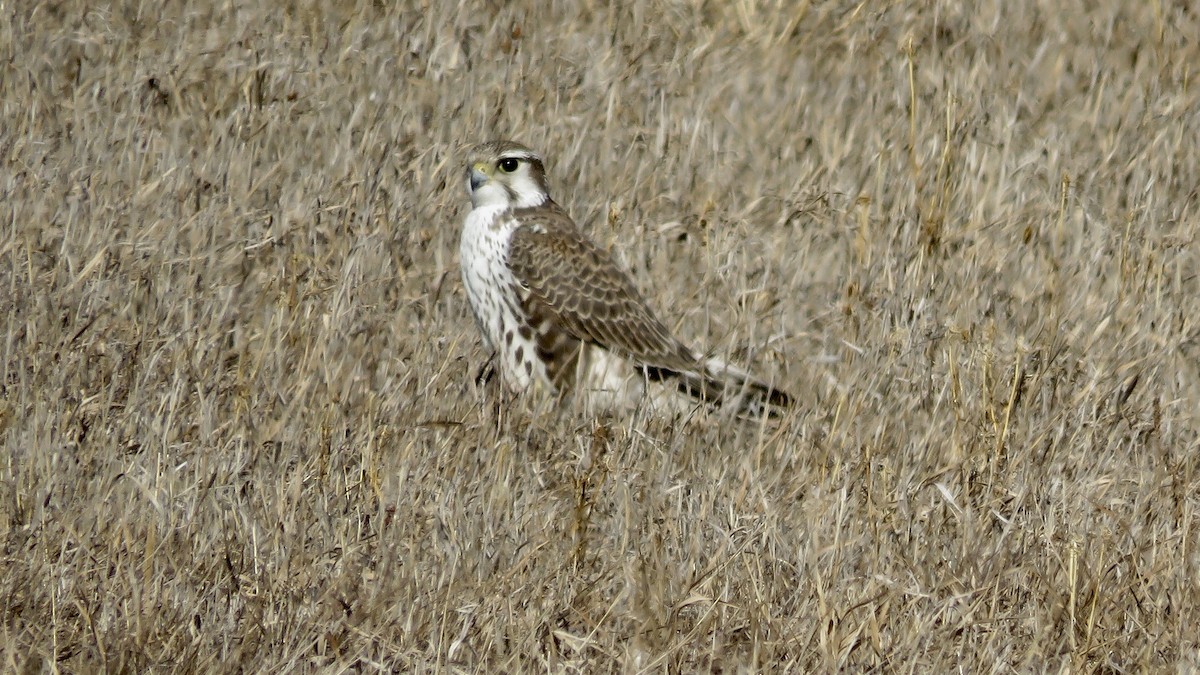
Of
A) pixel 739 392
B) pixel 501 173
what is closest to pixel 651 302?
pixel 501 173

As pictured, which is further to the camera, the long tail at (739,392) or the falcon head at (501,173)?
the falcon head at (501,173)

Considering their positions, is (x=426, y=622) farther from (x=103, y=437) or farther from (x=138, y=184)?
(x=138, y=184)

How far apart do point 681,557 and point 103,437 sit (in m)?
1.48

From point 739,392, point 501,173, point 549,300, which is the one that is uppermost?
point 501,173

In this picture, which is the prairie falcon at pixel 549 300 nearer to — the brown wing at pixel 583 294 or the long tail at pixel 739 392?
the brown wing at pixel 583 294

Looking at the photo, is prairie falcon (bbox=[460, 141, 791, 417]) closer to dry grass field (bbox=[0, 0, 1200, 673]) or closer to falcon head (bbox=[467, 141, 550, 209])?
falcon head (bbox=[467, 141, 550, 209])

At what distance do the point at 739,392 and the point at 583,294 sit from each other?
0.87 meters

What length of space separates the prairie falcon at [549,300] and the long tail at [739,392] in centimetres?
28

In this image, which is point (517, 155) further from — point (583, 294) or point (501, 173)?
point (583, 294)

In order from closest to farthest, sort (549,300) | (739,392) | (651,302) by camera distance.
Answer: (739,392), (549,300), (651,302)

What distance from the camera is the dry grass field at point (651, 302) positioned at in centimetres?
347

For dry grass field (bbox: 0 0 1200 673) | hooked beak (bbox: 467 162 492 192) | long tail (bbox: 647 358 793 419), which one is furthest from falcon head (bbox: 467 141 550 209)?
long tail (bbox: 647 358 793 419)

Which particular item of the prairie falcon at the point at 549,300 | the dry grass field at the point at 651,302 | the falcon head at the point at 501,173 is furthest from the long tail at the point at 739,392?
the falcon head at the point at 501,173

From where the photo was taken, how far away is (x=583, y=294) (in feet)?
18.4
